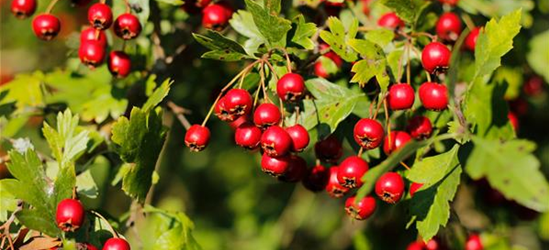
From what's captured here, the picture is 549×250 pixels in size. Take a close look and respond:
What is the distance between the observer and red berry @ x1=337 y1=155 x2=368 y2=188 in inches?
76.2

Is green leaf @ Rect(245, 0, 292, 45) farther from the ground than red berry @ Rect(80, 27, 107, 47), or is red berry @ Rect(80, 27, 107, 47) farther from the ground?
green leaf @ Rect(245, 0, 292, 45)

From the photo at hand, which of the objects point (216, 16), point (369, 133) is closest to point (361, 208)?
point (369, 133)

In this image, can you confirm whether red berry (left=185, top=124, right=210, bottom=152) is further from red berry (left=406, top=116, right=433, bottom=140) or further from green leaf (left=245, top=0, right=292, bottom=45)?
red berry (left=406, top=116, right=433, bottom=140)

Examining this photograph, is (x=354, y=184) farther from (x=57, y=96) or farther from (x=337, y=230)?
(x=337, y=230)

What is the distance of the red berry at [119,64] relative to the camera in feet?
7.64

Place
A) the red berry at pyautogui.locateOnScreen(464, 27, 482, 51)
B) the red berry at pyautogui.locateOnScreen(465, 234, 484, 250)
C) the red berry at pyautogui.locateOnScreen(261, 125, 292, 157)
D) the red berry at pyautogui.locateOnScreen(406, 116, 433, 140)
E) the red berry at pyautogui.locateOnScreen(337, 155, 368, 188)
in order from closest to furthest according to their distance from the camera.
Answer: the red berry at pyautogui.locateOnScreen(261, 125, 292, 157)
the red berry at pyautogui.locateOnScreen(337, 155, 368, 188)
the red berry at pyautogui.locateOnScreen(406, 116, 433, 140)
the red berry at pyautogui.locateOnScreen(464, 27, 482, 51)
the red berry at pyautogui.locateOnScreen(465, 234, 484, 250)

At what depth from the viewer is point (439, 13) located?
2.51m

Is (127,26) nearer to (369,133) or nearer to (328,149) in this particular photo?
(328,149)

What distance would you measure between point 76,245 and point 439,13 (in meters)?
1.55

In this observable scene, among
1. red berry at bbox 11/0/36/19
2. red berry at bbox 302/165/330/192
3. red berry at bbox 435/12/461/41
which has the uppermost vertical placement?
red berry at bbox 11/0/36/19

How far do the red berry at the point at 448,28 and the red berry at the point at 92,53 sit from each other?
3.95ft

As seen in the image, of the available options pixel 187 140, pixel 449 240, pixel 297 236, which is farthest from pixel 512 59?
pixel 297 236

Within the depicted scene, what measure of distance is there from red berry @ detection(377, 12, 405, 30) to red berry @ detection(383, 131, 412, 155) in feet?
1.55

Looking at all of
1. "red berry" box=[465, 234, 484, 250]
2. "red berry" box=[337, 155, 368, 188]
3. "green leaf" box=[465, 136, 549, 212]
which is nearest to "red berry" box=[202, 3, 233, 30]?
"red berry" box=[337, 155, 368, 188]
